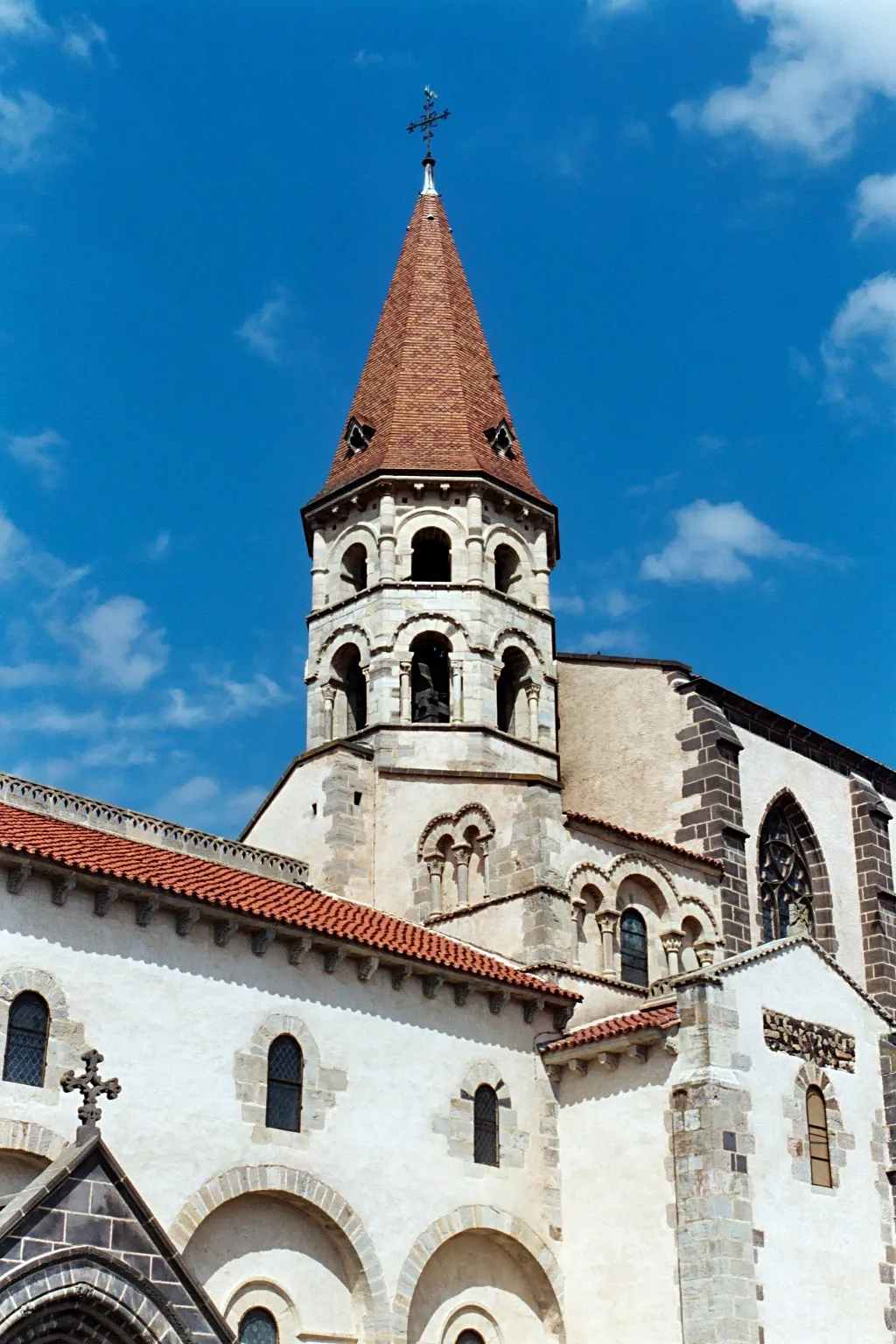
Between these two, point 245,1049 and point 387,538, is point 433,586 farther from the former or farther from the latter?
point 245,1049

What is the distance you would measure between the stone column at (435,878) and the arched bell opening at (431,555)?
6.56m

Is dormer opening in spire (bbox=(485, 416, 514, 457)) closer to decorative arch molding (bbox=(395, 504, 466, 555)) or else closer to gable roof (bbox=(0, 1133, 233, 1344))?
decorative arch molding (bbox=(395, 504, 466, 555))

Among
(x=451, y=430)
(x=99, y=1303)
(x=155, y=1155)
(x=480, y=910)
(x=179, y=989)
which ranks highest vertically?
(x=451, y=430)

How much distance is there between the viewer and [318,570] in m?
34.6

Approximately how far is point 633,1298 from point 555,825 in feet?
26.9

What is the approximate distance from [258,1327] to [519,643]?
1606 cm

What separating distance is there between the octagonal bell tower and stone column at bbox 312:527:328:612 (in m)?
0.04

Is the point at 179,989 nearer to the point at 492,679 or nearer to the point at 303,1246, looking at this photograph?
the point at 303,1246

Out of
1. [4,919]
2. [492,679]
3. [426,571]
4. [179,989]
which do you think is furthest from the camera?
[426,571]

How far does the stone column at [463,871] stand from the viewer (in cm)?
2894

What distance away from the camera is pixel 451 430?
34875 millimetres

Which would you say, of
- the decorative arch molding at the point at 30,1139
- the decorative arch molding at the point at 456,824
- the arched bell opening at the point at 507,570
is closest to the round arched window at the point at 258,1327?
the decorative arch molding at the point at 30,1139

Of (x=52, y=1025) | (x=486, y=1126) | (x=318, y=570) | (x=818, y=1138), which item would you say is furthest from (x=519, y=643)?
(x=52, y=1025)

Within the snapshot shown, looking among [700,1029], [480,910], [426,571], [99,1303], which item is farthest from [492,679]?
[99,1303]
